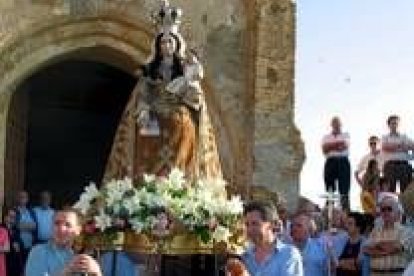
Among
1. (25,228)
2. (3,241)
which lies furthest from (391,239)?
(25,228)

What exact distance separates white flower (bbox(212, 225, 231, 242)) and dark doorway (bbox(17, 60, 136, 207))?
12.7 metres

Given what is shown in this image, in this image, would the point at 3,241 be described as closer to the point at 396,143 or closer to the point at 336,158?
the point at 336,158

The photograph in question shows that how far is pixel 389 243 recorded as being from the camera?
10258mm

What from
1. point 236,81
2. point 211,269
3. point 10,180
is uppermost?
point 236,81

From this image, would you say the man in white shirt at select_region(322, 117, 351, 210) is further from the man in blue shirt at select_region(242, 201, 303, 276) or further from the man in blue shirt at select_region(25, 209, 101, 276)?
the man in blue shirt at select_region(25, 209, 101, 276)

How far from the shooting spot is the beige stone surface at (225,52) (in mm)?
18984

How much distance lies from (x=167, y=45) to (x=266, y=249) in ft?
15.2

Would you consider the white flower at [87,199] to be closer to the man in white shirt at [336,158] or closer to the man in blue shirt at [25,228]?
the man in blue shirt at [25,228]

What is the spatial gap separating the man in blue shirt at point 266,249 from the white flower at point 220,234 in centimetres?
126

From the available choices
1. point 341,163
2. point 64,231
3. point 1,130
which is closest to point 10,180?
point 1,130

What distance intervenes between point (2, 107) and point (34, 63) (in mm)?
823

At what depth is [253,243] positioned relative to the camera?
8555mm

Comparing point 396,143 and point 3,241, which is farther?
point 396,143

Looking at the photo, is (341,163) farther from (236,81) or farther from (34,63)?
(34,63)
